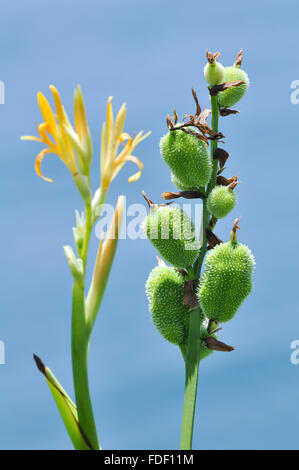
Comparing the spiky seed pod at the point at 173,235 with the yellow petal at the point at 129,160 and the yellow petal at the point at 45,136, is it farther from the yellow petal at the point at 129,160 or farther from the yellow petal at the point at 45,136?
the yellow petal at the point at 45,136

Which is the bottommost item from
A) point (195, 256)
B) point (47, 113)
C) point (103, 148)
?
point (195, 256)

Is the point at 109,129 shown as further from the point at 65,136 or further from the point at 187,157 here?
the point at 187,157

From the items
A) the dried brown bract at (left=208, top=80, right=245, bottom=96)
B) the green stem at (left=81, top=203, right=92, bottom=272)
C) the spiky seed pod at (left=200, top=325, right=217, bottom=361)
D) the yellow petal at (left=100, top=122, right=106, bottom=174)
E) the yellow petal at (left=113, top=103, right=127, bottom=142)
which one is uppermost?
the dried brown bract at (left=208, top=80, right=245, bottom=96)

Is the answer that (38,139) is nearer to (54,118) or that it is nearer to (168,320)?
(54,118)

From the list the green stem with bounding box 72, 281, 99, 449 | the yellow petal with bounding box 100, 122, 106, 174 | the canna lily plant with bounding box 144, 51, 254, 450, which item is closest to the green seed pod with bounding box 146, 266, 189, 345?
the canna lily plant with bounding box 144, 51, 254, 450

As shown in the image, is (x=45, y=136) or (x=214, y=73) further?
(x=214, y=73)

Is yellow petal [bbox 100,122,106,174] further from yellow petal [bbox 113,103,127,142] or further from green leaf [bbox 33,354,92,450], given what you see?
green leaf [bbox 33,354,92,450]

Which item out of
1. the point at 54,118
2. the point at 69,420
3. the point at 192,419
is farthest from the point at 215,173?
the point at 69,420

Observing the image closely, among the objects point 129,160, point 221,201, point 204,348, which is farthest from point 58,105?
point 204,348
